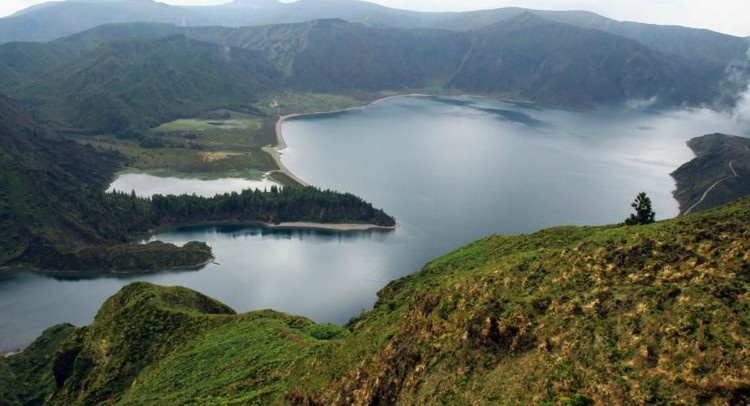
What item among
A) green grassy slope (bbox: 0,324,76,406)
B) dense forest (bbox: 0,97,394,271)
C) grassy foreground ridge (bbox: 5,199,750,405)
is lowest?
green grassy slope (bbox: 0,324,76,406)

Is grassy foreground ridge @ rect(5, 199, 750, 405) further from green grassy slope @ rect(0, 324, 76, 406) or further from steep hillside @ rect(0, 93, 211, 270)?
steep hillside @ rect(0, 93, 211, 270)

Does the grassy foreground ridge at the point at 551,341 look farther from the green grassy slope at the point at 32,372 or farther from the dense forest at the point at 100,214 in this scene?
the dense forest at the point at 100,214

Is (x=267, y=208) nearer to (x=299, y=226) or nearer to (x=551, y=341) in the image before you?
(x=299, y=226)

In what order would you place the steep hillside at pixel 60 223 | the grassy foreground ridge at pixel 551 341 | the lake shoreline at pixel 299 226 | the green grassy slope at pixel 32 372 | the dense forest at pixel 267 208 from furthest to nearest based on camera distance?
the dense forest at pixel 267 208 < the lake shoreline at pixel 299 226 < the steep hillside at pixel 60 223 < the green grassy slope at pixel 32 372 < the grassy foreground ridge at pixel 551 341

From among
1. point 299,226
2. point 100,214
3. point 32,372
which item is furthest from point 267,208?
point 32,372

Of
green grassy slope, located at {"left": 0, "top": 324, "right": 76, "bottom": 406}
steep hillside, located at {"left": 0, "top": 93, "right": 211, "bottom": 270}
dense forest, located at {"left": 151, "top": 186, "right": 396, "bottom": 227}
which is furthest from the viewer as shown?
dense forest, located at {"left": 151, "top": 186, "right": 396, "bottom": 227}

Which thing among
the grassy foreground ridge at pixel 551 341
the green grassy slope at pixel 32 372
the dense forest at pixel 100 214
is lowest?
the green grassy slope at pixel 32 372

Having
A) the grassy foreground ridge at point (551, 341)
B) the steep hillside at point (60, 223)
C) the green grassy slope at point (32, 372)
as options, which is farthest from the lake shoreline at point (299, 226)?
the grassy foreground ridge at point (551, 341)

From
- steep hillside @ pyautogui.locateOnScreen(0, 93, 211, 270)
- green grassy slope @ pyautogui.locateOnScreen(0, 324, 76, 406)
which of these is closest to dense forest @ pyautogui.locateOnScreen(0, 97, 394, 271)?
steep hillside @ pyautogui.locateOnScreen(0, 93, 211, 270)

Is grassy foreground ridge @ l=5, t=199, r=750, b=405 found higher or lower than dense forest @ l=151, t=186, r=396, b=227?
higher
